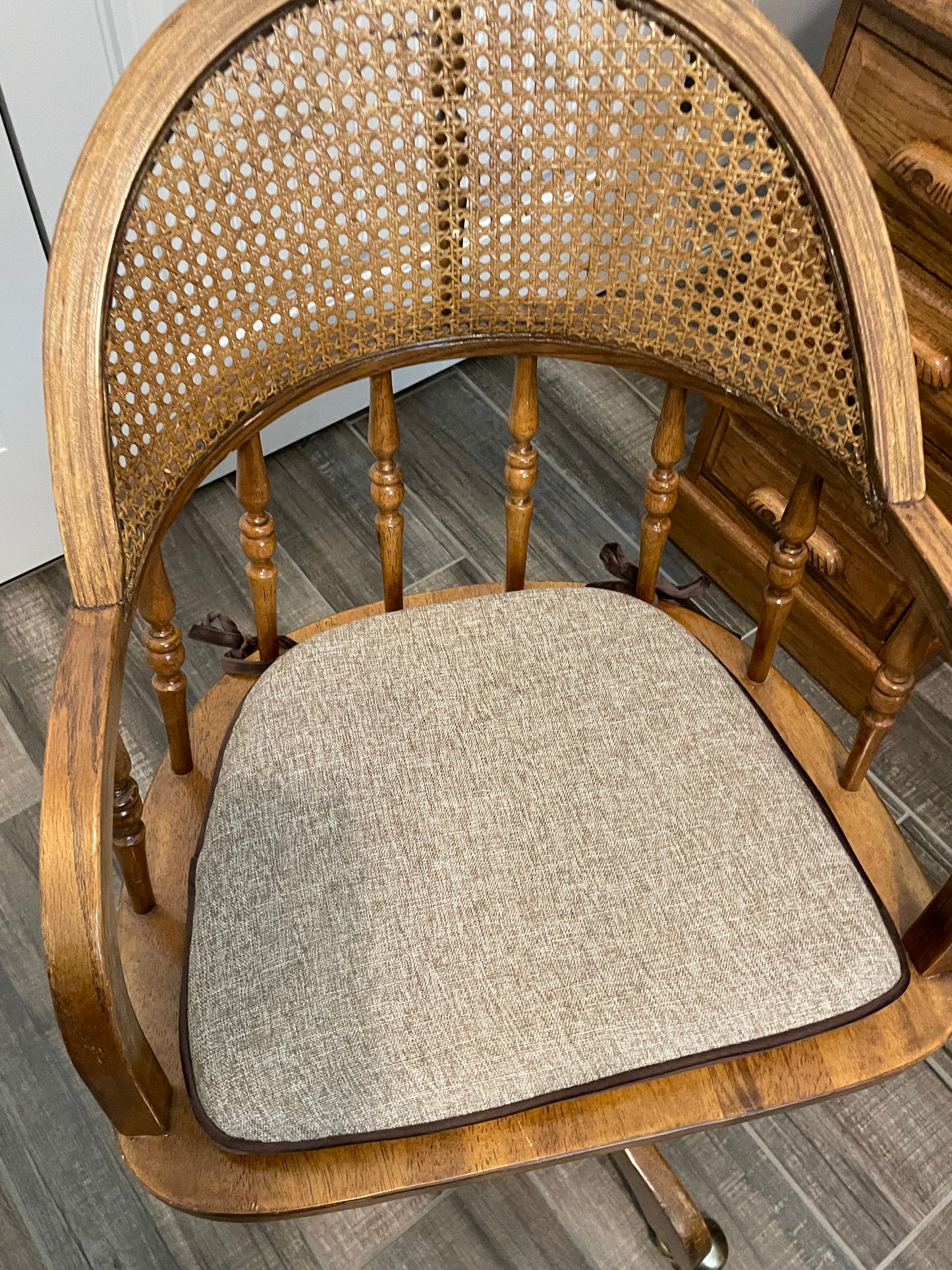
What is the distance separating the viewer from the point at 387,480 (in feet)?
2.66

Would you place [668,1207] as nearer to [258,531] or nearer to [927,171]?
[258,531]

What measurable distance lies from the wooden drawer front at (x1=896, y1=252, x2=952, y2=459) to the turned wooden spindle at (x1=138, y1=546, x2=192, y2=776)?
2.60 ft

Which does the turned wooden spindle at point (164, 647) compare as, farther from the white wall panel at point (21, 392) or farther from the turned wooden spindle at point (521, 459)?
the white wall panel at point (21, 392)

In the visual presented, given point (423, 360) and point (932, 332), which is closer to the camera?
point (423, 360)

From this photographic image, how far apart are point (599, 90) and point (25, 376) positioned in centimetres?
93

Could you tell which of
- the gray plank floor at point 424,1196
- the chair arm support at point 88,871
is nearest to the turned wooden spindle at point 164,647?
the chair arm support at point 88,871

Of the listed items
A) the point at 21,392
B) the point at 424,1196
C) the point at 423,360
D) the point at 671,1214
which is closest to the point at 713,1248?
the point at 671,1214

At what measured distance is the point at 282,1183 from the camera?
2.06 ft

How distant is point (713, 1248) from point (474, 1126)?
1.89 ft

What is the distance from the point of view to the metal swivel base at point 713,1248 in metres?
1.05

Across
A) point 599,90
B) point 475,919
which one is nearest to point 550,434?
point 599,90

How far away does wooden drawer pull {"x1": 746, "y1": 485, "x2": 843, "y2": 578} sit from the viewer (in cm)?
132

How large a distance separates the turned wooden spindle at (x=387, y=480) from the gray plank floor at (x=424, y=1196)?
2.17 feet

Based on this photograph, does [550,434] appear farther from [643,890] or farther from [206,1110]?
[206,1110]
